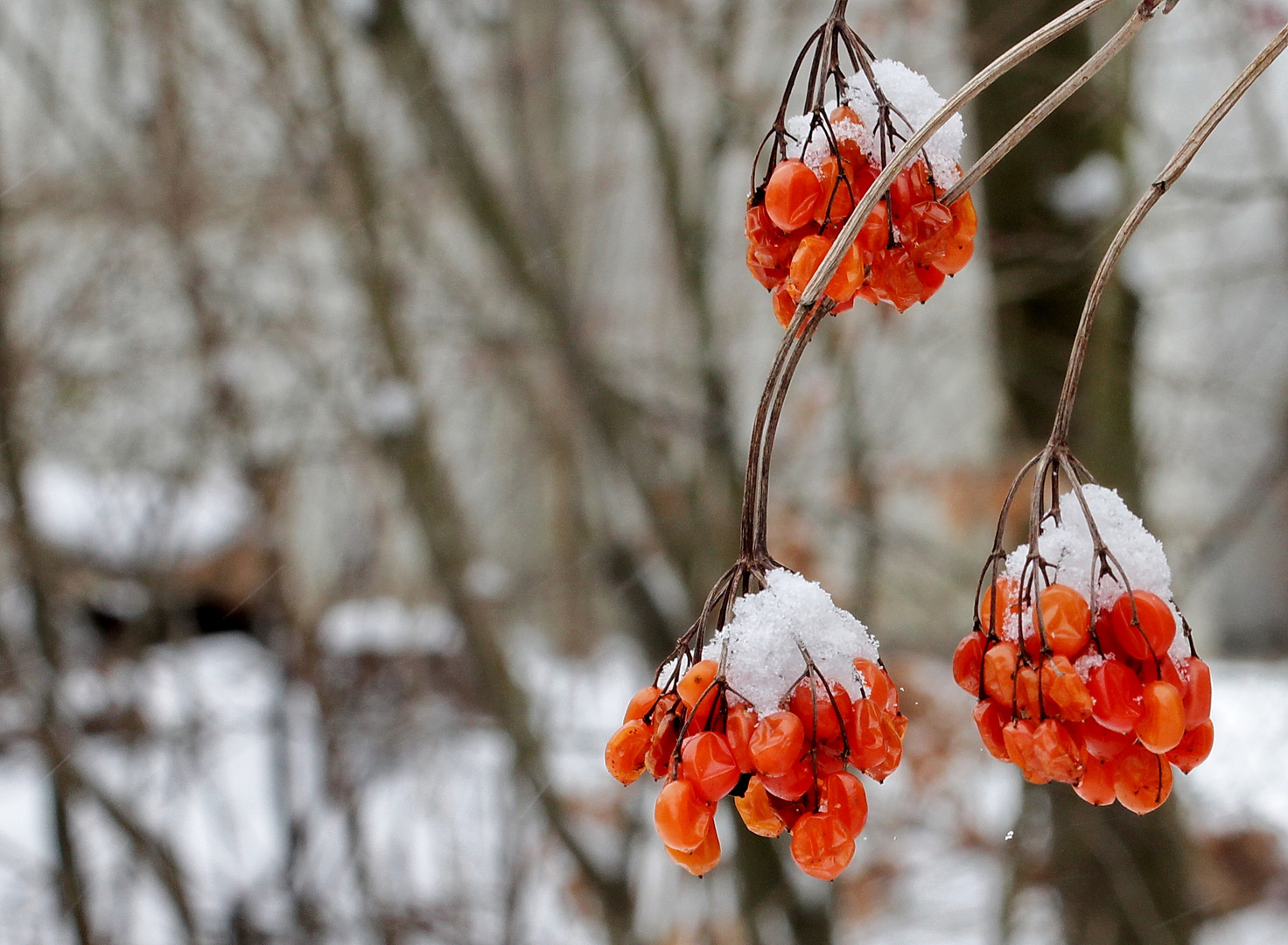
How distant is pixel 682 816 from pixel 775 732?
0.20ft

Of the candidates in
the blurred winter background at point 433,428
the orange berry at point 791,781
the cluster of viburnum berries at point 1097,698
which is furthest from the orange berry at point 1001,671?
the blurred winter background at point 433,428

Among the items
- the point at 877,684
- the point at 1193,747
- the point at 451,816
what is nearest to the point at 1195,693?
the point at 1193,747

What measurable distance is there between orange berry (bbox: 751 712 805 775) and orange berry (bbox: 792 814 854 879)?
35 mm

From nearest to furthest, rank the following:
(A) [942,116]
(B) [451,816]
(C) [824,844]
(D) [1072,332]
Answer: (A) [942,116] < (C) [824,844] < (D) [1072,332] < (B) [451,816]

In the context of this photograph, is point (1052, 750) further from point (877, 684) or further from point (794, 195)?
point (794, 195)

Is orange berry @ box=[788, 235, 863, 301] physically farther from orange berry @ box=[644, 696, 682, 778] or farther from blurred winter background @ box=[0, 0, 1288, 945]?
blurred winter background @ box=[0, 0, 1288, 945]

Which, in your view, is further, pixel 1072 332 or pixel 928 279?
pixel 1072 332

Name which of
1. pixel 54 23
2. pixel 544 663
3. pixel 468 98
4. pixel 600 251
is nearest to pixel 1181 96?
pixel 600 251

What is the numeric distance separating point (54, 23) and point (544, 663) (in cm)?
234

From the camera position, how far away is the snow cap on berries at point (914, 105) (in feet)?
2.04

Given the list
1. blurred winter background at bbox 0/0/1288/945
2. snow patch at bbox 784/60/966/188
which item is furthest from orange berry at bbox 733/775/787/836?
blurred winter background at bbox 0/0/1288/945

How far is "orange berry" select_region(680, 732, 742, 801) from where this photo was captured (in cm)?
54

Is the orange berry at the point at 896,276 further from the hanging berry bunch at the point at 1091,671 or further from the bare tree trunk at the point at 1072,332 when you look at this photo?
the bare tree trunk at the point at 1072,332

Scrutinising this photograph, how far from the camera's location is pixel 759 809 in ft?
1.89
